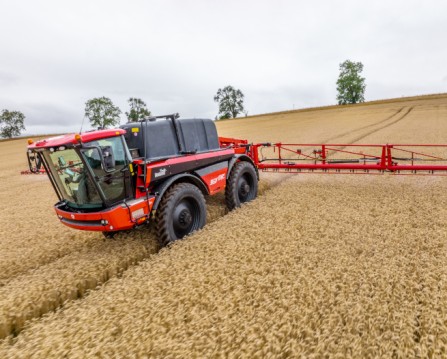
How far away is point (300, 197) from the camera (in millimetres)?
7039

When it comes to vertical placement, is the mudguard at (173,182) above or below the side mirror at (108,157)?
below

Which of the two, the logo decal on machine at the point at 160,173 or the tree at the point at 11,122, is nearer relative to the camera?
the logo decal on machine at the point at 160,173

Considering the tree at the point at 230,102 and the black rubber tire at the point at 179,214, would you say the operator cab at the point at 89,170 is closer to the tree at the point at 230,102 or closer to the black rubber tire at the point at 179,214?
the black rubber tire at the point at 179,214

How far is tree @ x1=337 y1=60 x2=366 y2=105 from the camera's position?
69.8m

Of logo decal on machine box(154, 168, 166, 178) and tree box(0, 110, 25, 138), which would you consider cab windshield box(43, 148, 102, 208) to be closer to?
logo decal on machine box(154, 168, 166, 178)

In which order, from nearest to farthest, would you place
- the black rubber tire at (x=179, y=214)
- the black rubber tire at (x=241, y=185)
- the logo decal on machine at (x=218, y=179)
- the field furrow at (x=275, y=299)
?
the field furrow at (x=275, y=299)
the black rubber tire at (x=179, y=214)
the logo decal on machine at (x=218, y=179)
the black rubber tire at (x=241, y=185)

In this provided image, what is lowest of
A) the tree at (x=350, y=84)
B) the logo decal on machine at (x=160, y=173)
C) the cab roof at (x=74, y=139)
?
the logo decal on machine at (x=160, y=173)

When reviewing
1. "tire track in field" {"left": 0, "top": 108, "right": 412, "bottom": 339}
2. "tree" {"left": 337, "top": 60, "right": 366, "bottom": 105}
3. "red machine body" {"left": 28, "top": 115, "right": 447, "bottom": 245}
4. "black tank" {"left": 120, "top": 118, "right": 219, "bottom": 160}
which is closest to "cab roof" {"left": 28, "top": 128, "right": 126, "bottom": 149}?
"red machine body" {"left": 28, "top": 115, "right": 447, "bottom": 245}

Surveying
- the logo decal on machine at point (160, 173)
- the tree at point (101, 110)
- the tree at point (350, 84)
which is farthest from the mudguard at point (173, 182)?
the tree at point (350, 84)

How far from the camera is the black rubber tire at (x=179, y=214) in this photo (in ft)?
15.3

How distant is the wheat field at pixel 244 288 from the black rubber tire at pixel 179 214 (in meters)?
0.21

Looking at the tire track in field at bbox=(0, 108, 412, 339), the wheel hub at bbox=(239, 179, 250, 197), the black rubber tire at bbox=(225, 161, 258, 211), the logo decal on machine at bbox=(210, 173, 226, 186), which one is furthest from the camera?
the wheel hub at bbox=(239, 179, 250, 197)

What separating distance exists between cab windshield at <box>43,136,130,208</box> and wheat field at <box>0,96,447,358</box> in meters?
0.94

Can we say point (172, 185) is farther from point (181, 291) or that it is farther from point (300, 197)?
point (300, 197)
